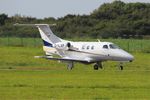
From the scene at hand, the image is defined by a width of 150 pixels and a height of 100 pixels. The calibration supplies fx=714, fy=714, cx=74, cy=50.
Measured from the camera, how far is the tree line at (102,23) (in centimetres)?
12012

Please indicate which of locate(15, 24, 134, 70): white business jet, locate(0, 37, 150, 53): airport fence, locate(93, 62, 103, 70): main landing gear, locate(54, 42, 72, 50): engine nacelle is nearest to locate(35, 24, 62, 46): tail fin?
locate(15, 24, 134, 70): white business jet

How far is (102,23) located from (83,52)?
239 ft

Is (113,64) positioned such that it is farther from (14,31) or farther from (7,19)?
(7,19)

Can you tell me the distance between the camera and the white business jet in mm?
53281

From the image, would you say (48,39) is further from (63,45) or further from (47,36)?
(63,45)

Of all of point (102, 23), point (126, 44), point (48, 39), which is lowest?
point (126, 44)

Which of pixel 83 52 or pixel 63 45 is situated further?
pixel 63 45

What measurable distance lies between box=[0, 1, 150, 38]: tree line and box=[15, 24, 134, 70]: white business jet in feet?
182

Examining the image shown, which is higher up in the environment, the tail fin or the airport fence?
the tail fin

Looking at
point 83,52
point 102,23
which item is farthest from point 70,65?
point 102,23

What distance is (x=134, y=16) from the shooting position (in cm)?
12888

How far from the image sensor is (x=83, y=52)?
182ft

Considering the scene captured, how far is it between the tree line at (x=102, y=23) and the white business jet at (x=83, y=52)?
5538cm

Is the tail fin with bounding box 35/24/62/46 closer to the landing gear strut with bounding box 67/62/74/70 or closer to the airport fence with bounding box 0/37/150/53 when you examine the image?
the landing gear strut with bounding box 67/62/74/70
